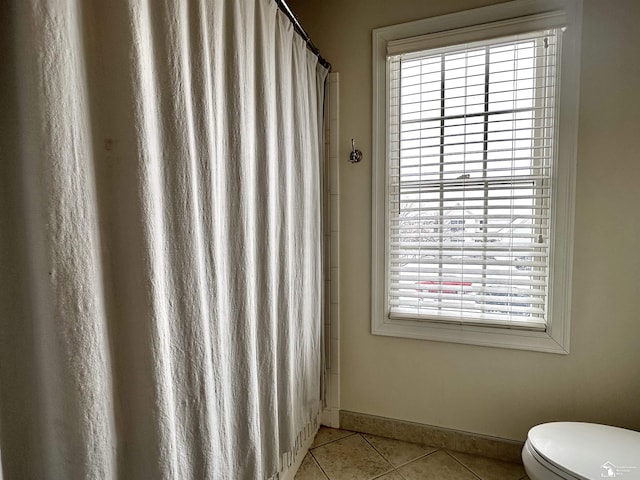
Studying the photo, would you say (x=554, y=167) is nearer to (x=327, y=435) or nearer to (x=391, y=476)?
(x=391, y=476)

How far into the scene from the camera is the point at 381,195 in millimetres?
1772

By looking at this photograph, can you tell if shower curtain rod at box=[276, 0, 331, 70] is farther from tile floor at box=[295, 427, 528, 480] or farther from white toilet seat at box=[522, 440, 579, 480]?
tile floor at box=[295, 427, 528, 480]

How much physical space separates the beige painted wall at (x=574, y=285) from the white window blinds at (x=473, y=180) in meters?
0.15

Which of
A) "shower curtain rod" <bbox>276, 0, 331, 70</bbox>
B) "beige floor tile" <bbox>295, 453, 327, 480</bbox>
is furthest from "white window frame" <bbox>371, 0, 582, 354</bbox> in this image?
"beige floor tile" <bbox>295, 453, 327, 480</bbox>

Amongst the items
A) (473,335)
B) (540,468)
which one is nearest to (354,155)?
(473,335)

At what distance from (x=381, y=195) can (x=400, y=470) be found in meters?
1.41

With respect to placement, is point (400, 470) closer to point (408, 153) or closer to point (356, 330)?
A: point (356, 330)

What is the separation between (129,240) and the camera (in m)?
0.64

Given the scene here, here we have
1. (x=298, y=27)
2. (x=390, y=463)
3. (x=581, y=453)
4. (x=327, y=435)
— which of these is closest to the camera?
(x=581, y=453)

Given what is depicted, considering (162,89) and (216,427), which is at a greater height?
(162,89)

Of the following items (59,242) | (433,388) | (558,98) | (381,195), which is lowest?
(433,388)

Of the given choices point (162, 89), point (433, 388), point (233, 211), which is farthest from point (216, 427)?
point (433, 388)

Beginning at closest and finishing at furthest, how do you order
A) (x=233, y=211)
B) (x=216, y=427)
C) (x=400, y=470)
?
(x=216, y=427)
(x=233, y=211)
(x=400, y=470)

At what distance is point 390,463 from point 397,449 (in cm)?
12
